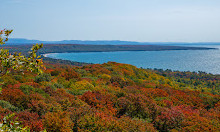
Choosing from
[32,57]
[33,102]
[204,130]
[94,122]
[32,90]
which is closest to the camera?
[32,57]

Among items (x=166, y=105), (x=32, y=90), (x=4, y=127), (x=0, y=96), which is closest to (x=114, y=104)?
(x=166, y=105)

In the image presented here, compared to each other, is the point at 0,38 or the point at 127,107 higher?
the point at 0,38

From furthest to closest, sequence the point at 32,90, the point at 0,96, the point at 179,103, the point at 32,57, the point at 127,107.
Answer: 1. the point at 179,103
2. the point at 32,90
3. the point at 127,107
4. the point at 0,96
5. the point at 32,57

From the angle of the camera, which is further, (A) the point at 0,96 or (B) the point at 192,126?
(A) the point at 0,96

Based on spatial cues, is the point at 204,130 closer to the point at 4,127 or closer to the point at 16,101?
the point at 4,127

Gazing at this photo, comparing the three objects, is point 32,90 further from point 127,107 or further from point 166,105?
point 166,105

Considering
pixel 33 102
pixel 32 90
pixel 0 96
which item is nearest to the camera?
pixel 33 102

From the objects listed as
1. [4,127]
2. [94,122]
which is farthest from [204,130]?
[4,127]

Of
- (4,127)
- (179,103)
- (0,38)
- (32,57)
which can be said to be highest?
(0,38)

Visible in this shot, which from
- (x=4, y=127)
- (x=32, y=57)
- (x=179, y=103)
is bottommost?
(x=179, y=103)
